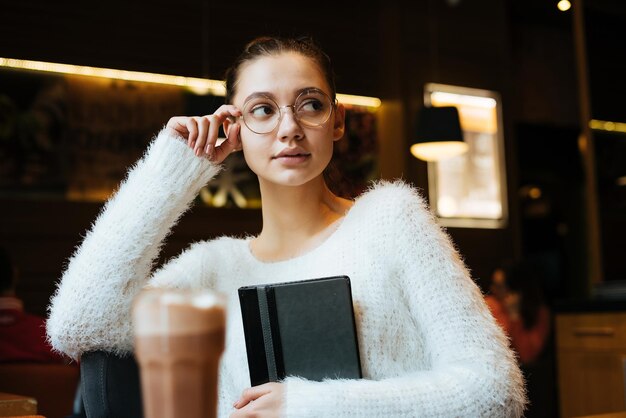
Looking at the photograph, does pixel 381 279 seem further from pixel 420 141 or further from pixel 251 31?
pixel 251 31

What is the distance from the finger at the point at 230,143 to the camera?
142cm

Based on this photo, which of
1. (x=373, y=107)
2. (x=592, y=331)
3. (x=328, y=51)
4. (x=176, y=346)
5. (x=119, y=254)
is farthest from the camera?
(x=373, y=107)

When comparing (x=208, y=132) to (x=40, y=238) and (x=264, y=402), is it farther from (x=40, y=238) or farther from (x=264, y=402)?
(x=40, y=238)

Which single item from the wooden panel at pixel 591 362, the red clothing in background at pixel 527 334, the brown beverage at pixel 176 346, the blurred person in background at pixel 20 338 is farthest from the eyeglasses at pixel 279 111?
the red clothing in background at pixel 527 334

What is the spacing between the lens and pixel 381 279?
1328 millimetres

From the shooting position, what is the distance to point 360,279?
134 centimetres

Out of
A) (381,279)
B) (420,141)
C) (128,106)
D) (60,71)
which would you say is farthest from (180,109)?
(381,279)

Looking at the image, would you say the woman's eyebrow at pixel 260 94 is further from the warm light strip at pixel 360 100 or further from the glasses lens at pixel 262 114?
the warm light strip at pixel 360 100

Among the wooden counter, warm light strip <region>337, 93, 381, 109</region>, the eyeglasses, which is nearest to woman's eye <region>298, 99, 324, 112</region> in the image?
the eyeglasses

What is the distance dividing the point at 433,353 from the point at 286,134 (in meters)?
0.45

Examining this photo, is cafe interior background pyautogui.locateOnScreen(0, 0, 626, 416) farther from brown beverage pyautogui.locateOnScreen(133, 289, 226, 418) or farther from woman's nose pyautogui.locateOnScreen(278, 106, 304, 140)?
brown beverage pyautogui.locateOnScreen(133, 289, 226, 418)

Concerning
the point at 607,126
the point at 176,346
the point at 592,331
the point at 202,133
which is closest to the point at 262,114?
the point at 202,133

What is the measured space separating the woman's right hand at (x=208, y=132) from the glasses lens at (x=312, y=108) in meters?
0.14

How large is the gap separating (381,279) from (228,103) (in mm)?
521
